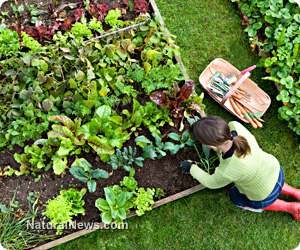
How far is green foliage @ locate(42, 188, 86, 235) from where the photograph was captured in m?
2.67

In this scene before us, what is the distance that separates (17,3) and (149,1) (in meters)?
1.72

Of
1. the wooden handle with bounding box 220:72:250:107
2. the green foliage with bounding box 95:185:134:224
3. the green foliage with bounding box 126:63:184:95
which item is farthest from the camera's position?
the wooden handle with bounding box 220:72:250:107

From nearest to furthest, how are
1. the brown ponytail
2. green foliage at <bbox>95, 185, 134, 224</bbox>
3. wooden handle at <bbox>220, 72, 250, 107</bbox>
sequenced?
the brown ponytail → green foliage at <bbox>95, 185, 134, 224</bbox> → wooden handle at <bbox>220, 72, 250, 107</bbox>

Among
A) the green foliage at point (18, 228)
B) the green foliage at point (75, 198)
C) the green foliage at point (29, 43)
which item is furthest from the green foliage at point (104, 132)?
the green foliage at point (29, 43)

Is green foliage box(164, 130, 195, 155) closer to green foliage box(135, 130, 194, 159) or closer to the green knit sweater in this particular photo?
green foliage box(135, 130, 194, 159)

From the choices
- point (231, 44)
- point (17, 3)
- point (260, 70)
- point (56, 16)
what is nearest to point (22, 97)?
point (56, 16)

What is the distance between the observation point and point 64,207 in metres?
2.70

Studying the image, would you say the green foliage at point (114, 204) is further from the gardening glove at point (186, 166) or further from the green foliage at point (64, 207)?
the gardening glove at point (186, 166)

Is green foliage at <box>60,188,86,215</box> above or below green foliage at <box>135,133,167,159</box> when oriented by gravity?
below

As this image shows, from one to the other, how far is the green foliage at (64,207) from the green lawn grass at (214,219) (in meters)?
0.46

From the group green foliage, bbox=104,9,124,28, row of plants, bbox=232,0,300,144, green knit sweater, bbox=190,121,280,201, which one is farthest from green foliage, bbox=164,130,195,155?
green foliage, bbox=104,9,124,28

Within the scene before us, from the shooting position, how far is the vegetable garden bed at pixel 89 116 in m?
2.95

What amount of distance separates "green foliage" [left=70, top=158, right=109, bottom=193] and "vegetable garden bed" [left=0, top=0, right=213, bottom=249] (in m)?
0.01

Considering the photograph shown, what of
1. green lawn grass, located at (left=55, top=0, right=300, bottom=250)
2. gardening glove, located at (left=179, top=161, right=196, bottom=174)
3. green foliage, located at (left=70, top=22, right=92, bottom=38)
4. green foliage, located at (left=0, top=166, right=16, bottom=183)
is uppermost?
green foliage, located at (left=70, top=22, right=92, bottom=38)
